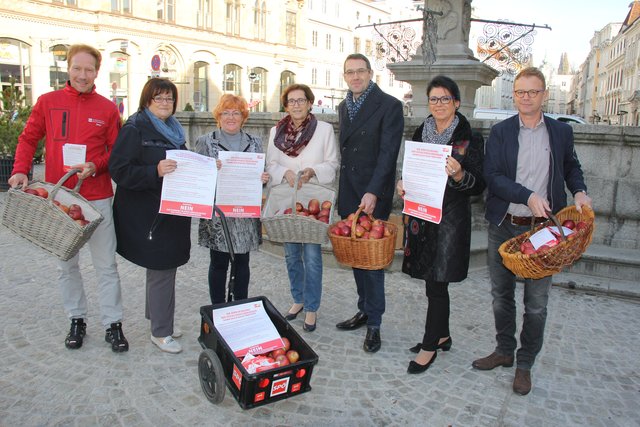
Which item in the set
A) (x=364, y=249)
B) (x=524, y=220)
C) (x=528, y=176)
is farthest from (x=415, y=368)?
(x=528, y=176)

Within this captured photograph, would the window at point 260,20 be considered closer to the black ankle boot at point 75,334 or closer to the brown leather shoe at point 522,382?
the black ankle boot at point 75,334

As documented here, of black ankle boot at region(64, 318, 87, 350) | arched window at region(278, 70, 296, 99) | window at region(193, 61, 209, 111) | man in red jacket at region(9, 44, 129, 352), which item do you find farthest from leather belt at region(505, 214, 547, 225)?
arched window at region(278, 70, 296, 99)

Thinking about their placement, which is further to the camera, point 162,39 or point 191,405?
point 162,39

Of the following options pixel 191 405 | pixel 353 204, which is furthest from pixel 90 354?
pixel 353 204

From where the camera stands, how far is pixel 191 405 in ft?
11.7

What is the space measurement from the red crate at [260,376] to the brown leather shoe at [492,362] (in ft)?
5.11

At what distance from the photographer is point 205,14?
4419 cm

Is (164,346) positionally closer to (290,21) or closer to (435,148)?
(435,148)

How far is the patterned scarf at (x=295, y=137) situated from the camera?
4566mm

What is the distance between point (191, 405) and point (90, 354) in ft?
4.07

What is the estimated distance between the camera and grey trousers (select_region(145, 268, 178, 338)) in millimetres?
4242

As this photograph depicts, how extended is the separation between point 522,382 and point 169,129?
10.8 ft

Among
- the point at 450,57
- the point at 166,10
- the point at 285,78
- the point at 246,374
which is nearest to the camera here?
the point at 246,374

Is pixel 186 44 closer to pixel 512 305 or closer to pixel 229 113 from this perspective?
pixel 229 113
